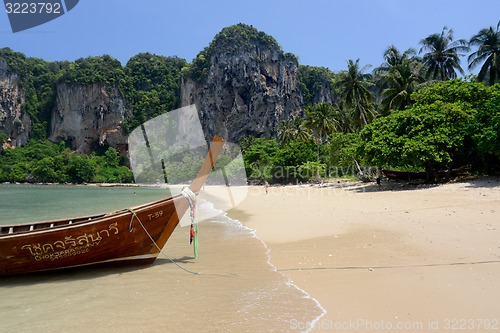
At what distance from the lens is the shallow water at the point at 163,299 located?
3.72 meters

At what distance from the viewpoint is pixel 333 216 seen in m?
11.3

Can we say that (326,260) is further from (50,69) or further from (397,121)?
(50,69)

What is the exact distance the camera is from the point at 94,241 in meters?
5.88

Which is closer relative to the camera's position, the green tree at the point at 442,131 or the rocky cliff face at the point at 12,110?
the green tree at the point at 442,131

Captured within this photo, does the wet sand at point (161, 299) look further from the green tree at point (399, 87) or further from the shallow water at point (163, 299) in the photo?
the green tree at point (399, 87)

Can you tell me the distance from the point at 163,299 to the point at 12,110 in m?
123

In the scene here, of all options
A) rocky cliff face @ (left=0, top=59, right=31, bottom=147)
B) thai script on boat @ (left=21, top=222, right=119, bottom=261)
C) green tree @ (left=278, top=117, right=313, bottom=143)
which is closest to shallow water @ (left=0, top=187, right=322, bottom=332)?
thai script on boat @ (left=21, top=222, right=119, bottom=261)

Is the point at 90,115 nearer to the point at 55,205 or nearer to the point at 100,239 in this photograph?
the point at 55,205

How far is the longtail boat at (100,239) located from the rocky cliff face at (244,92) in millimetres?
84045

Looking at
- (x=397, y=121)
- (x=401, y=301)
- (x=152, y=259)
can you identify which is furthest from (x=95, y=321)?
(x=397, y=121)

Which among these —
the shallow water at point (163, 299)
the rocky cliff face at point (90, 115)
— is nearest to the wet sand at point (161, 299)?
the shallow water at point (163, 299)

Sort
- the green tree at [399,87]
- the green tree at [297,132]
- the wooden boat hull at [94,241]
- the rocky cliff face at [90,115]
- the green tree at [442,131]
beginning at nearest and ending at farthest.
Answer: the wooden boat hull at [94,241]
the green tree at [442,131]
the green tree at [399,87]
the green tree at [297,132]
the rocky cliff face at [90,115]

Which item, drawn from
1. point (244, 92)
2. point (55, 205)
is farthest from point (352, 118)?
point (244, 92)

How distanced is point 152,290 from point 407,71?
32.4 m
